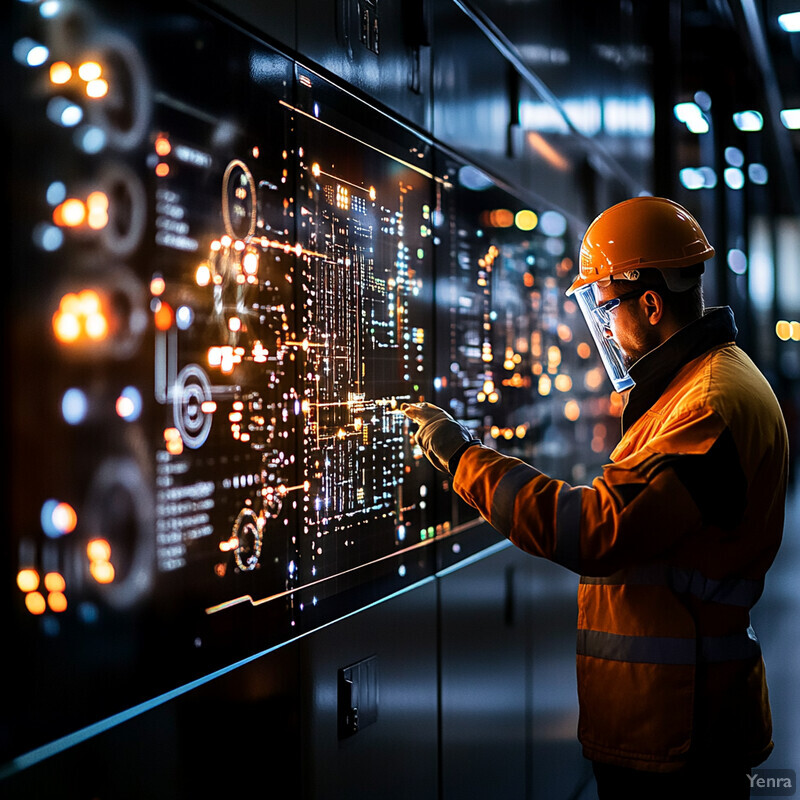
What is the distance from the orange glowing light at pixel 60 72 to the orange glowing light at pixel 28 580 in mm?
615

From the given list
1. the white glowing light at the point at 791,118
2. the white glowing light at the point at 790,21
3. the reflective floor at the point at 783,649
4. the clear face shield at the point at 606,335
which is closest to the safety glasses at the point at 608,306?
the clear face shield at the point at 606,335

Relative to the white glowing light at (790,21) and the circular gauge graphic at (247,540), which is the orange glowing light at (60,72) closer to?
the circular gauge graphic at (247,540)

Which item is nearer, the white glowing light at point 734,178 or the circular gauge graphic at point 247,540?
the circular gauge graphic at point 247,540

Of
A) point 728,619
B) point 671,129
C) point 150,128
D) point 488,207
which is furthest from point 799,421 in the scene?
point 150,128

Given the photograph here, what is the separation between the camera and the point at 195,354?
1328mm

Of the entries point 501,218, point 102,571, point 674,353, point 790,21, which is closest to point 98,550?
point 102,571

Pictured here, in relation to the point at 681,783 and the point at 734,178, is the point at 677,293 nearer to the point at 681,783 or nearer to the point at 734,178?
the point at 681,783

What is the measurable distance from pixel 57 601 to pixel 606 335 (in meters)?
1.23

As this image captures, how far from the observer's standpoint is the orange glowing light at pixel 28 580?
3.40 feet

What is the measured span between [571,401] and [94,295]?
268 cm

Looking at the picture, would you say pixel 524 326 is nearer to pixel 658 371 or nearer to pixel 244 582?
pixel 658 371

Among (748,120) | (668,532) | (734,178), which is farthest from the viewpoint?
(734,178)

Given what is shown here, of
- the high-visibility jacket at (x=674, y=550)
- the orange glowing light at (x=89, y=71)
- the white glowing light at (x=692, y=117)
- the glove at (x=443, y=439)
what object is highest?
the white glowing light at (x=692, y=117)

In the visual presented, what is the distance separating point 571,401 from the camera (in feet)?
11.7
